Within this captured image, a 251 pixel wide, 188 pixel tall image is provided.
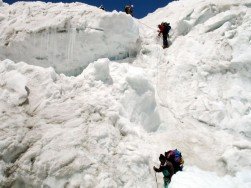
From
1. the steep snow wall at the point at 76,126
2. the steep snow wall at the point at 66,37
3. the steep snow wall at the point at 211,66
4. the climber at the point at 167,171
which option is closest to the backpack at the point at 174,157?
the climber at the point at 167,171

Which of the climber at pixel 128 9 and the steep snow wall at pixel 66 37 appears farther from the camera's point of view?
the climber at pixel 128 9

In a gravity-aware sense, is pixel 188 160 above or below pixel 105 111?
below

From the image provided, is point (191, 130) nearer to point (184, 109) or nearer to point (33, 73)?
point (184, 109)

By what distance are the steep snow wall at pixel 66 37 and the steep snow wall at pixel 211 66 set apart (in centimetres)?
222

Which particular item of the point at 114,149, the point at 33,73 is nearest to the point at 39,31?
the point at 33,73

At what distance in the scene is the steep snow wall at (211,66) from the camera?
1187cm

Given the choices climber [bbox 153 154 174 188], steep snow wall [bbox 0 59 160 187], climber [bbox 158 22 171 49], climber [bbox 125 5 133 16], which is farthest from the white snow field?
climber [bbox 125 5 133 16]

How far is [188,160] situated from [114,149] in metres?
2.31

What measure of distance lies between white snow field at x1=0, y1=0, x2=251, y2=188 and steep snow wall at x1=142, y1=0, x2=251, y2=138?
4 cm

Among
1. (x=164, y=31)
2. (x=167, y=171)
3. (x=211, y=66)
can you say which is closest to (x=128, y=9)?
(x=164, y=31)

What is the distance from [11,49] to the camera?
12711 millimetres

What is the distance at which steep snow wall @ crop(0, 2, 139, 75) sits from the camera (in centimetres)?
1267

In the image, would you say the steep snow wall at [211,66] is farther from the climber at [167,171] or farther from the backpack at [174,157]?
the climber at [167,171]

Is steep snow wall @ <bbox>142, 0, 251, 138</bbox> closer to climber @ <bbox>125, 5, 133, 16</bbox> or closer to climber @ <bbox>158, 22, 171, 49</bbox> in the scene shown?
climber @ <bbox>158, 22, 171, 49</bbox>
